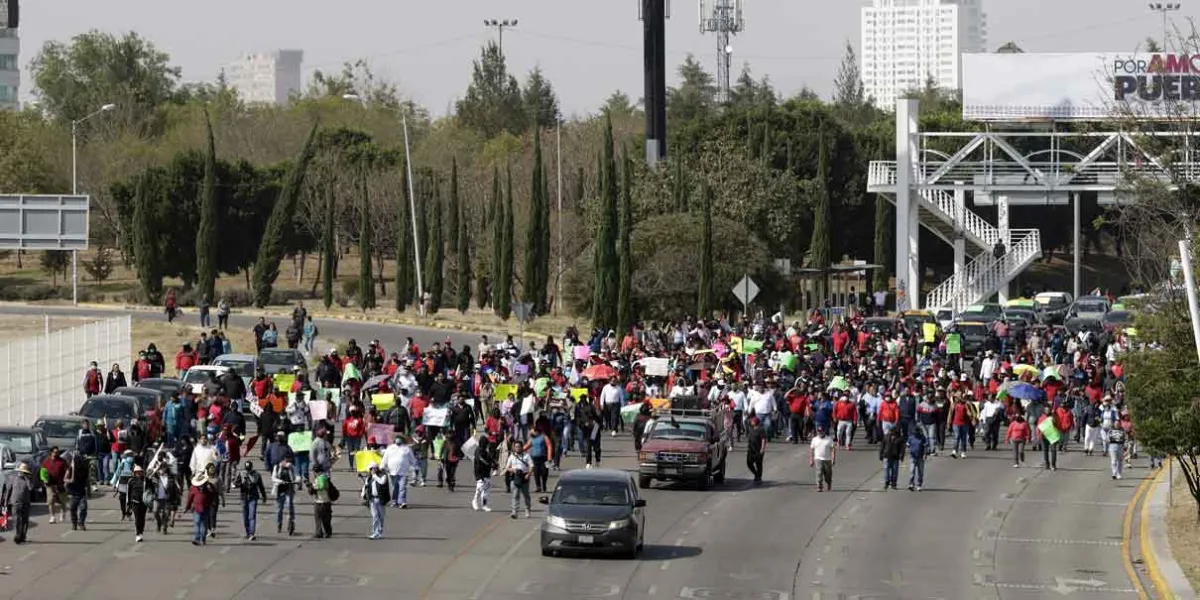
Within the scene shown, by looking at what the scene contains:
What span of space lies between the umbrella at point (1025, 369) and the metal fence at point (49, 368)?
72.6ft

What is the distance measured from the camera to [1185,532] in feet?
101

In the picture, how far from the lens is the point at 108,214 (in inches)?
4060

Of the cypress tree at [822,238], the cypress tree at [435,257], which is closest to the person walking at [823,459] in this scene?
the cypress tree at [822,238]

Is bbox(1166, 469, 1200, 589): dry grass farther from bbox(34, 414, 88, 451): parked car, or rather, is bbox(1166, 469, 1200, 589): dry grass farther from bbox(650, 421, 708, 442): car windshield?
bbox(34, 414, 88, 451): parked car

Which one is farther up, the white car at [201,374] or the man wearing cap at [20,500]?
the white car at [201,374]

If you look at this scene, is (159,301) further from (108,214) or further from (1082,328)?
(1082,328)

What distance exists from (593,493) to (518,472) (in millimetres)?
3294

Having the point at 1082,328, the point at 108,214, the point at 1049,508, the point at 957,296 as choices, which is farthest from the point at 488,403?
the point at 108,214

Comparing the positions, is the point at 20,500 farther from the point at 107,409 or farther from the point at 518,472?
the point at 107,409

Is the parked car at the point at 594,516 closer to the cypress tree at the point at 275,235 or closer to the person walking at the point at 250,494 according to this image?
the person walking at the point at 250,494

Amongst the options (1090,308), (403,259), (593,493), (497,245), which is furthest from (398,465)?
(403,259)

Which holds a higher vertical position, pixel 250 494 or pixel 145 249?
pixel 145 249

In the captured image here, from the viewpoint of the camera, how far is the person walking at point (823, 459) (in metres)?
34.8

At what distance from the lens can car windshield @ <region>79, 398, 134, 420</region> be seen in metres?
38.4
